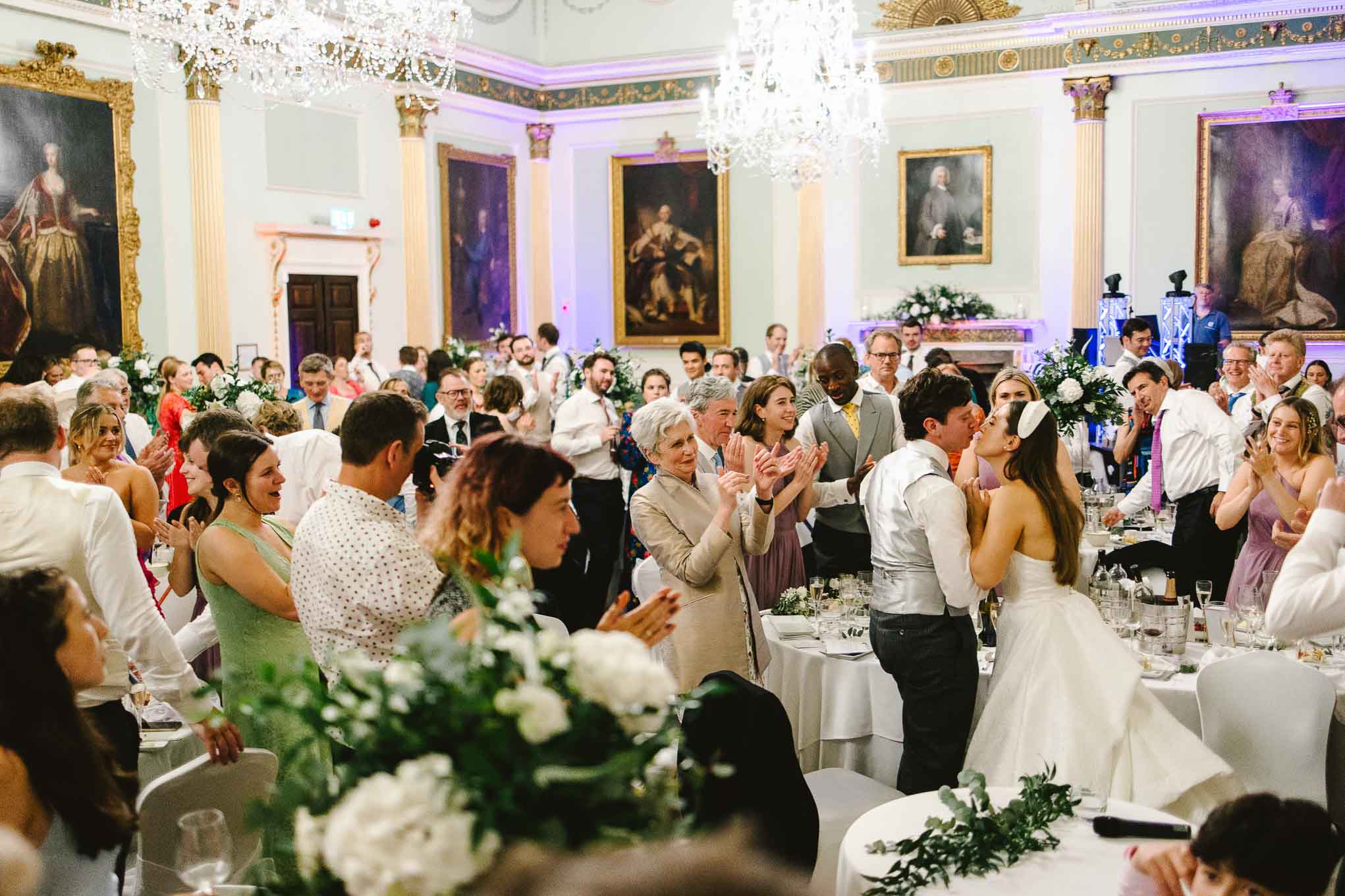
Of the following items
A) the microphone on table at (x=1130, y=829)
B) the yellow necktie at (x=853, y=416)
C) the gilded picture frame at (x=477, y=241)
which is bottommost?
the microphone on table at (x=1130, y=829)

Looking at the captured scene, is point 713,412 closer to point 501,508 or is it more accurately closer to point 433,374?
point 501,508

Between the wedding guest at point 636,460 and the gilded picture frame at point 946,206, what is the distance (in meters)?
7.19

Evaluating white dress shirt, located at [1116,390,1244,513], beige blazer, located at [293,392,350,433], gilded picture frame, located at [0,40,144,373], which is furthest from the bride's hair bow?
gilded picture frame, located at [0,40,144,373]

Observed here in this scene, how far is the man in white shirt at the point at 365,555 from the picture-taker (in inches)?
112

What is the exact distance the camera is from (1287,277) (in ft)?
45.0

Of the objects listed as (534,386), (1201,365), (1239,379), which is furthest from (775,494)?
(1201,365)

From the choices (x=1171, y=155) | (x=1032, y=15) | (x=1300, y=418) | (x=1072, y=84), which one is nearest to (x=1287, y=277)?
(x=1171, y=155)

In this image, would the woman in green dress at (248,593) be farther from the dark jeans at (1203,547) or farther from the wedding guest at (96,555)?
the dark jeans at (1203,547)

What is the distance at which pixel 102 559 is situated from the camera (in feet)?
11.0

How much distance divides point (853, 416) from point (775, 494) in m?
0.91

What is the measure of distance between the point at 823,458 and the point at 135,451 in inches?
192

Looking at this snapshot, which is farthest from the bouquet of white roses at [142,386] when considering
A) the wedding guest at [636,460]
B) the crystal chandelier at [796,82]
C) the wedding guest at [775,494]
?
the wedding guest at [775,494]

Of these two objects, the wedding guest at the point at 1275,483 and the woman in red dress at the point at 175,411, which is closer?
the wedding guest at the point at 1275,483

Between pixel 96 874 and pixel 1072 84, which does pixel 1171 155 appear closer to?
pixel 1072 84
